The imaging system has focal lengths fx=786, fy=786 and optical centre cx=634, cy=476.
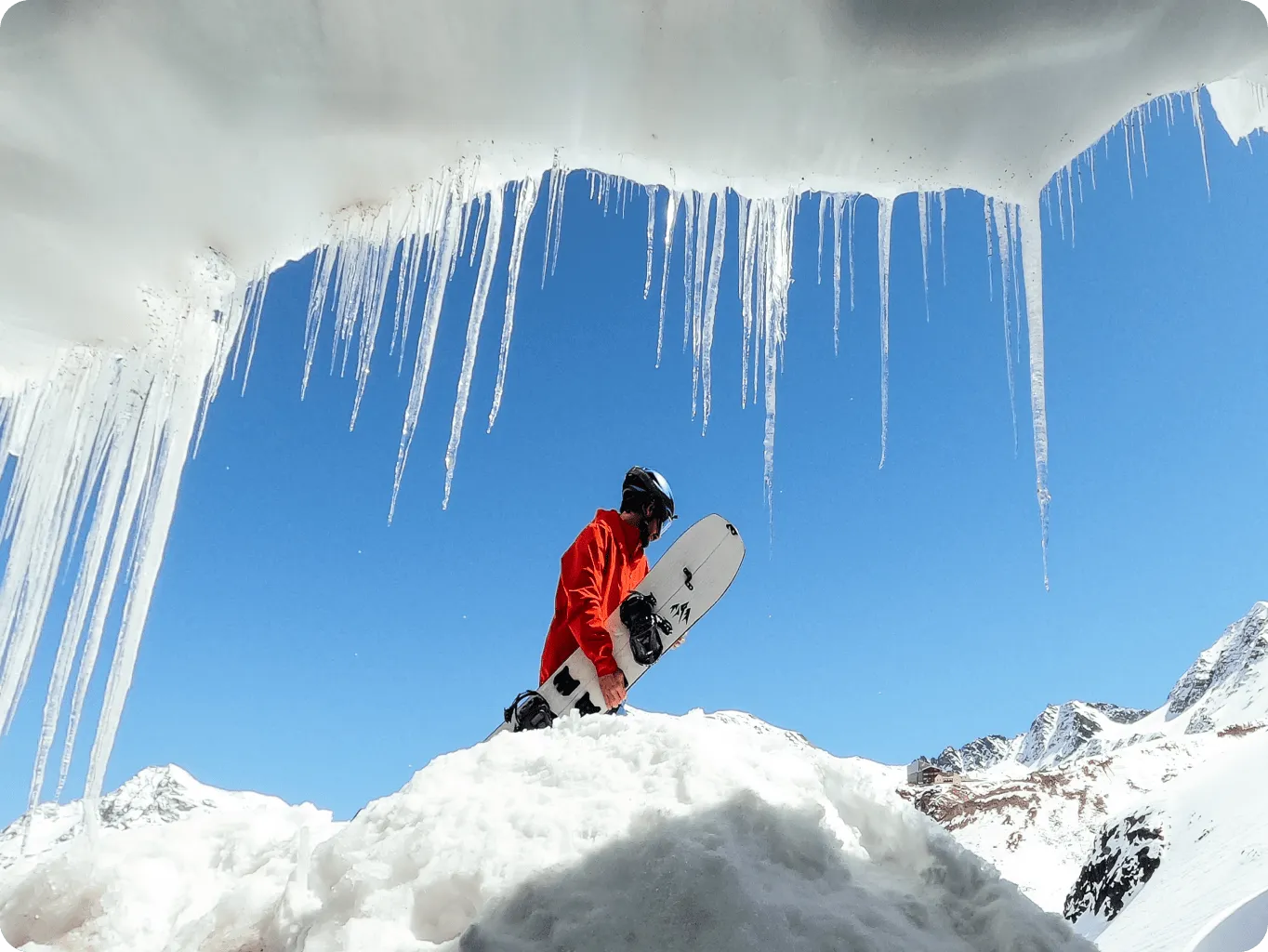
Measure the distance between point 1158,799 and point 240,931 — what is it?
31.7 metres

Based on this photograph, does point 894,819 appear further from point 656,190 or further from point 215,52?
point 215,52

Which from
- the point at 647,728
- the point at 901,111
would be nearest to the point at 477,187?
the point at 901,111

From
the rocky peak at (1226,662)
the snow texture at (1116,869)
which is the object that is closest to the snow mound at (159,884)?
the snow texture at (1116,869)

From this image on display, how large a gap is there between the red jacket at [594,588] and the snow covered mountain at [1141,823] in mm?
2445

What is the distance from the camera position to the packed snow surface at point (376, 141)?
3.36 meters

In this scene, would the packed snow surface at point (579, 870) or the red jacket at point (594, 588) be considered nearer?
the packed snow surface at point (579, 870)

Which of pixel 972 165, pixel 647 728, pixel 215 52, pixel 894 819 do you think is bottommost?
pixel 894 819

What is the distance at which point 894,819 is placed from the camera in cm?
302

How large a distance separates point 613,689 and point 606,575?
2.42 ft

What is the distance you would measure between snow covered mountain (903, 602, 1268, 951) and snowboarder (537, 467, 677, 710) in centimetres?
240

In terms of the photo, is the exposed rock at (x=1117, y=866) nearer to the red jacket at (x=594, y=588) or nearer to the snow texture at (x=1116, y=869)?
the snow texture at (x=1116, y=869)

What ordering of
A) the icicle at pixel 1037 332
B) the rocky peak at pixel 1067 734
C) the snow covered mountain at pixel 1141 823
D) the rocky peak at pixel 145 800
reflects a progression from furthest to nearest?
the rocky peak at pixel 1067 734 → the rocky peak at pixel 145 800 → the snow covered mountain at pixel 1141 823 → the icicle at pixel 1037 332

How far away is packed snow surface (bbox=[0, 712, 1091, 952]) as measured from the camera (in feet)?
7.76

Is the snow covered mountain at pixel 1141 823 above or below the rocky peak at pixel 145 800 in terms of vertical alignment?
below
